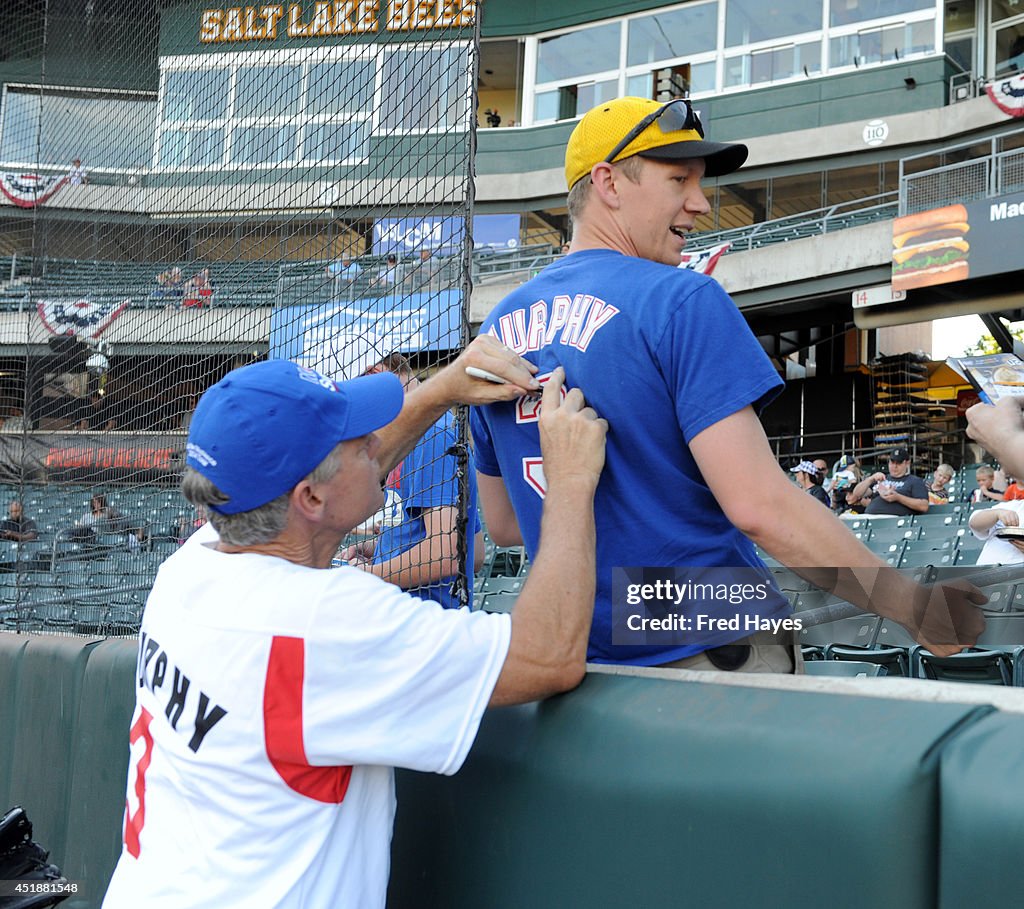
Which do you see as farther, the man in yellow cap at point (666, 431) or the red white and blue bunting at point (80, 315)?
the red white and blue bunting at point (80, 315)

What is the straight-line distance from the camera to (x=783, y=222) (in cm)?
2192

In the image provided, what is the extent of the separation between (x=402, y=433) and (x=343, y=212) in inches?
62.1

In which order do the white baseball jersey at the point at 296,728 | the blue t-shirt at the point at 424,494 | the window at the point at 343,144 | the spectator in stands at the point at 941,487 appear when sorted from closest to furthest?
the white baseball jersey at the point at 296,728
the blue t-shirt at the point at 424,494
the window at the point at 343,144
the spectator in stands at the point at 941,487

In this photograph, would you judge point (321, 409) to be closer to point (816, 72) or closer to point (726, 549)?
point (726, 549)

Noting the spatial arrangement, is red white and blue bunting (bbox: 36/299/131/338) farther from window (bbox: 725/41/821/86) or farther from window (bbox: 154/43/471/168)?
window (bbox: 725/41/821/86)

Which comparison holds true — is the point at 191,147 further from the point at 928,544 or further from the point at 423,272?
the point at 928,544

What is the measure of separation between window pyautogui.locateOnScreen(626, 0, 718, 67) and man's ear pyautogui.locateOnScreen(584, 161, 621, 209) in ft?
79.8

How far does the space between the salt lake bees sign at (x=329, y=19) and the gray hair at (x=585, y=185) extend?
873 mm

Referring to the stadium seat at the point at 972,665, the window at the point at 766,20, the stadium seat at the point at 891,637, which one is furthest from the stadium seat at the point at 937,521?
the window at the point at 766,20

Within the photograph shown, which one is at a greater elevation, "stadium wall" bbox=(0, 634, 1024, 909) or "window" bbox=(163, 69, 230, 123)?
"window" bbox=(163, 69, 230, 123)

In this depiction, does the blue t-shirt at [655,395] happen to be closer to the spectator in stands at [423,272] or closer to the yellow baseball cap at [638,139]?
the yellow baseball cap at [638,139]

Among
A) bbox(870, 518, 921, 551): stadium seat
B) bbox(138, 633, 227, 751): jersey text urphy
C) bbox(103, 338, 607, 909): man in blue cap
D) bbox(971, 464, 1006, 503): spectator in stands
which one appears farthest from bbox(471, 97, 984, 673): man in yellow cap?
bbox(971, 464, 1006, 503): spectator in stands

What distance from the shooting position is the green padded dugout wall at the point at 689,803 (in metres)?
1.10

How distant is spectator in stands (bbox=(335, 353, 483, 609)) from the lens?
246cm
